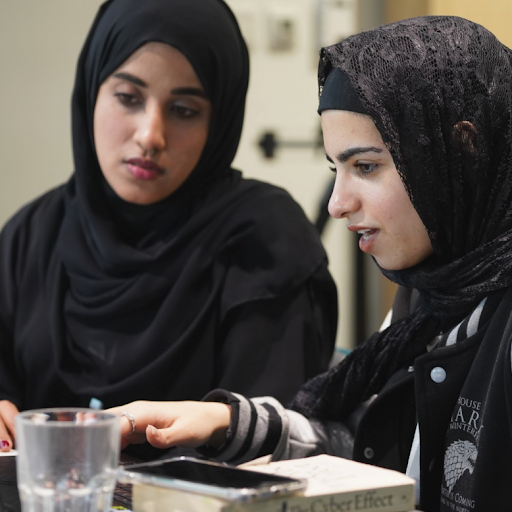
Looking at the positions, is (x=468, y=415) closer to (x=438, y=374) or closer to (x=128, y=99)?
(x=438, y=374)

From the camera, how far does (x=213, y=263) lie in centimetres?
159

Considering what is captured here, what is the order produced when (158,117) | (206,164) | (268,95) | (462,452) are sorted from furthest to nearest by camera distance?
(268,95)
(206,164)
(158,117)
(462,452)

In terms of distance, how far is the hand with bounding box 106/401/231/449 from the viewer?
96 cm

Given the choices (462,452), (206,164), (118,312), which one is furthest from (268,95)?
(462,452)

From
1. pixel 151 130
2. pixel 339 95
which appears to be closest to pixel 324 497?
pixel 339 95

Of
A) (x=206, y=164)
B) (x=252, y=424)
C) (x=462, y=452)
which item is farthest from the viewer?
(x=206, y=164)

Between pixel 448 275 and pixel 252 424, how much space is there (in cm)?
→ 35

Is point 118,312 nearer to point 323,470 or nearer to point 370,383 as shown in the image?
point 370,383

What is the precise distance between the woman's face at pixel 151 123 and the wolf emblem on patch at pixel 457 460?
2.85 feet

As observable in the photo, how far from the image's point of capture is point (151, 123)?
151cm

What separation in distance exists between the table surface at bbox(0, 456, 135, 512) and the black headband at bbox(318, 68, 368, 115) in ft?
1.79

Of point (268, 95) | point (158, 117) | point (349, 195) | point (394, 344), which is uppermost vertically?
point (268, 95)

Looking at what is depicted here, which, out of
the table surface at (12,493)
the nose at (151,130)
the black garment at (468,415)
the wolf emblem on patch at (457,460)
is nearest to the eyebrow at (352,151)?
the black garment at (468,415)

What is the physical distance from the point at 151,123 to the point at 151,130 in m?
0.02
